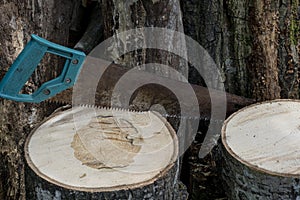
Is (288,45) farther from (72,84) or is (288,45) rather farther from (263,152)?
(72,84)

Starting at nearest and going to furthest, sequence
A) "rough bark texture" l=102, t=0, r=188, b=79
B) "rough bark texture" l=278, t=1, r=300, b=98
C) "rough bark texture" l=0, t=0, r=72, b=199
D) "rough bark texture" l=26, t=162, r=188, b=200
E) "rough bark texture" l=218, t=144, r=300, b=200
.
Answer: "rough bark texture" l=26, t=162, r=188, b=200 → "rough bark texture" l=218, t=144, r=300, b=200 → "rough bark texture" l=0, t=0, r=72, b=199 → "rough bark texture" l=102, t=0, r=188, b=79 → "rough bark texture" l=278, t=1, r=300, b=98

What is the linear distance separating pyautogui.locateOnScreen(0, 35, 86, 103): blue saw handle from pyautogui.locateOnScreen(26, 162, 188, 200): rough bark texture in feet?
1.47

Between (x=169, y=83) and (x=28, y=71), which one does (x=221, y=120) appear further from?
(x=28, y=71)

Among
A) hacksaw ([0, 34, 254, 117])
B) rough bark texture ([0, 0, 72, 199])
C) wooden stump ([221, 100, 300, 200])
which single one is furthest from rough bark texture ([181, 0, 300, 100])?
rough bark texture ([0, 0, 72, 199])

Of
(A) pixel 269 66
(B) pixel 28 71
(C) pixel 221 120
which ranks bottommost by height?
(C) pixel 221 120

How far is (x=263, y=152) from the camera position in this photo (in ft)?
9.26

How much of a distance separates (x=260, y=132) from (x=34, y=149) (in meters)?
1.35

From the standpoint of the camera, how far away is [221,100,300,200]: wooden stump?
268 cm

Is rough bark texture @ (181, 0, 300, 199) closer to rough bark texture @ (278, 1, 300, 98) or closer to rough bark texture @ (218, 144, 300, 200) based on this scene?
rough bark texture @ (278, 1, 300, 98)

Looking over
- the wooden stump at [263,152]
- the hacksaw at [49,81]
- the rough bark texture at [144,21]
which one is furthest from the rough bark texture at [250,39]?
the hacksaw at [49,81]

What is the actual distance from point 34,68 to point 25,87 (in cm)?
51

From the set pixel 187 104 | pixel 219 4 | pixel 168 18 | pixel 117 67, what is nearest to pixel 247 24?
pixel 219 4

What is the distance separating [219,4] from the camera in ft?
11.5

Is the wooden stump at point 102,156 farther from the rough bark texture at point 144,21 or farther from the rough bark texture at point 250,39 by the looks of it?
the rough bark texture at point 250,39
